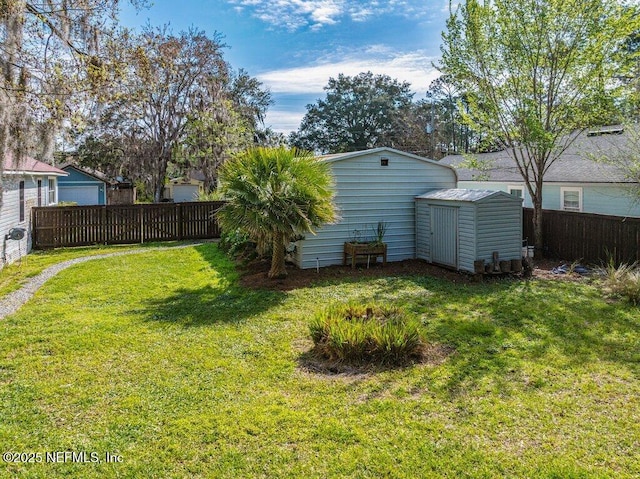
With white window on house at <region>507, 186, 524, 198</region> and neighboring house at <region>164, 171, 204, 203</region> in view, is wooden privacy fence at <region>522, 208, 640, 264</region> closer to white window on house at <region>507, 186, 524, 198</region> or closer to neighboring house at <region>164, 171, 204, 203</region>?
white window on house at <region>507, 186, 524, 198</region>

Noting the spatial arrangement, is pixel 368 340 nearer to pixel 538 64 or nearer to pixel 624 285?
pixel 624 285

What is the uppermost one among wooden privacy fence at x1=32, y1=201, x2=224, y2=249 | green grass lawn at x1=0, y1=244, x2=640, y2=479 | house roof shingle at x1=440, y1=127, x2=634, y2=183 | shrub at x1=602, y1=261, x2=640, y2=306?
house roof shingle at x1=440, y1=127, x2=634, y2=183

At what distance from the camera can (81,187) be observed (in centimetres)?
2595

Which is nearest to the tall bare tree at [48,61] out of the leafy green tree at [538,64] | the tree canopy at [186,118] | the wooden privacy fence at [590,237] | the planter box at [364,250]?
the planter box at [364,250]

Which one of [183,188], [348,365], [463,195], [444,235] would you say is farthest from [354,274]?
[183,188]

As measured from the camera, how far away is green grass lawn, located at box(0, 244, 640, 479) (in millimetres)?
3193

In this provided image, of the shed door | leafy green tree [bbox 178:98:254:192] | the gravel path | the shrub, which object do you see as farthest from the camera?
leafy green tree [bbox 178:98:254:192]

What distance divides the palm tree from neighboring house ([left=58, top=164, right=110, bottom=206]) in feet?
67.1

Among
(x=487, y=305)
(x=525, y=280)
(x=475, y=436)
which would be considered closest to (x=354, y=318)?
(x=475, y=436)

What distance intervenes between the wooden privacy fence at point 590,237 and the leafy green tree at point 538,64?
16.1 inches

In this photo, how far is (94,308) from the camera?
7.10 metres

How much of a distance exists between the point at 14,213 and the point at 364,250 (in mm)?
8697

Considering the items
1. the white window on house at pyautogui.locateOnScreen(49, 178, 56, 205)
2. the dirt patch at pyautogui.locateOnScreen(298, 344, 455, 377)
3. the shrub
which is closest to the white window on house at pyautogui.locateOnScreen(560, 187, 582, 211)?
the shrub

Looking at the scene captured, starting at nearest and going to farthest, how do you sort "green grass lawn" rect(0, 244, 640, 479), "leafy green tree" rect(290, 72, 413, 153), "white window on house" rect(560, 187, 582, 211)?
"green grass lawn" rect(0, 244, 640, 479) < "white window on house" rect(560, 187, 582, 211) < "leafy green tree" rect(290, 72, 413, 153)
